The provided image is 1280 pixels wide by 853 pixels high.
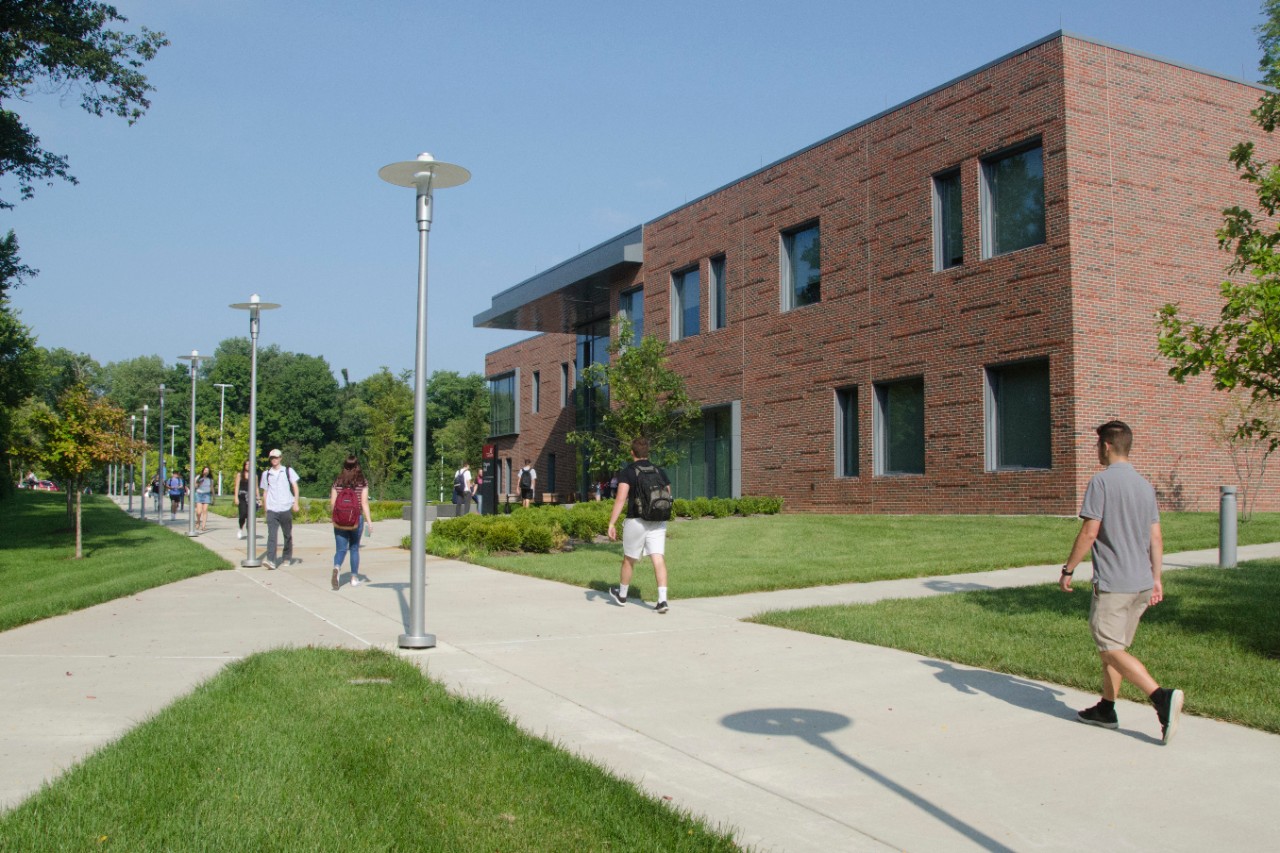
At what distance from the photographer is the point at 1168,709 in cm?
523

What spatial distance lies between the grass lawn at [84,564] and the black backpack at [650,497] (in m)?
6.10

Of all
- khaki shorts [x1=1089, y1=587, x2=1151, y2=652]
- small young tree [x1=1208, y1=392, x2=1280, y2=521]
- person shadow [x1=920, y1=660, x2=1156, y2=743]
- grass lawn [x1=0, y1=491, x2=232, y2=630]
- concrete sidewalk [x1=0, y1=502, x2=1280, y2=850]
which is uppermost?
small young tree [x1=1208, y1=392, x2=1280, y2=521]

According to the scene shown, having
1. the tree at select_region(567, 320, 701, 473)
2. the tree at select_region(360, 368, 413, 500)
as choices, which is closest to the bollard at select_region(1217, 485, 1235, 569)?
the tree at select_region(567, 320, 701, 473)

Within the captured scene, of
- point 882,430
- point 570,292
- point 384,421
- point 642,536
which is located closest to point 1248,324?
point 642,536

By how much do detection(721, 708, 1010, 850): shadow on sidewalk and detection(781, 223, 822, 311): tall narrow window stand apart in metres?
20.5

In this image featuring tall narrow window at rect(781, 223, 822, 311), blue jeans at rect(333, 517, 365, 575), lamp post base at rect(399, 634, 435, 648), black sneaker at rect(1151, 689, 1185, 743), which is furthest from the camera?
tall narrow window at rect(781, 223, 822, 311)

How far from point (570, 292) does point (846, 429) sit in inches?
594

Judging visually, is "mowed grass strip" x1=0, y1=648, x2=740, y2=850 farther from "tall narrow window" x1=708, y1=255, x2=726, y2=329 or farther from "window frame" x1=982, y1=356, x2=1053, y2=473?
"tall narrow window" x1=708, y1=255, x2=726, y2=329

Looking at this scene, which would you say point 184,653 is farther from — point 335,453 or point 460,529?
point 335,453

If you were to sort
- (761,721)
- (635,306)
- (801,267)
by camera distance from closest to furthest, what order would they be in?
1. (761,721)
2. (801,267)
3. (635,306)

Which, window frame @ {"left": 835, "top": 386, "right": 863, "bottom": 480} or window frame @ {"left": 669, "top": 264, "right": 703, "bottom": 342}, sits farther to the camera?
window frame @ {"left": 669, "top": 264, "right": 703, "bottom": 342}

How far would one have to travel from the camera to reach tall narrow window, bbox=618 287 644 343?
111 ft

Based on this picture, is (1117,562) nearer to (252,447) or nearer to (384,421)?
(252,447)

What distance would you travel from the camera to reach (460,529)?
18453 mm
